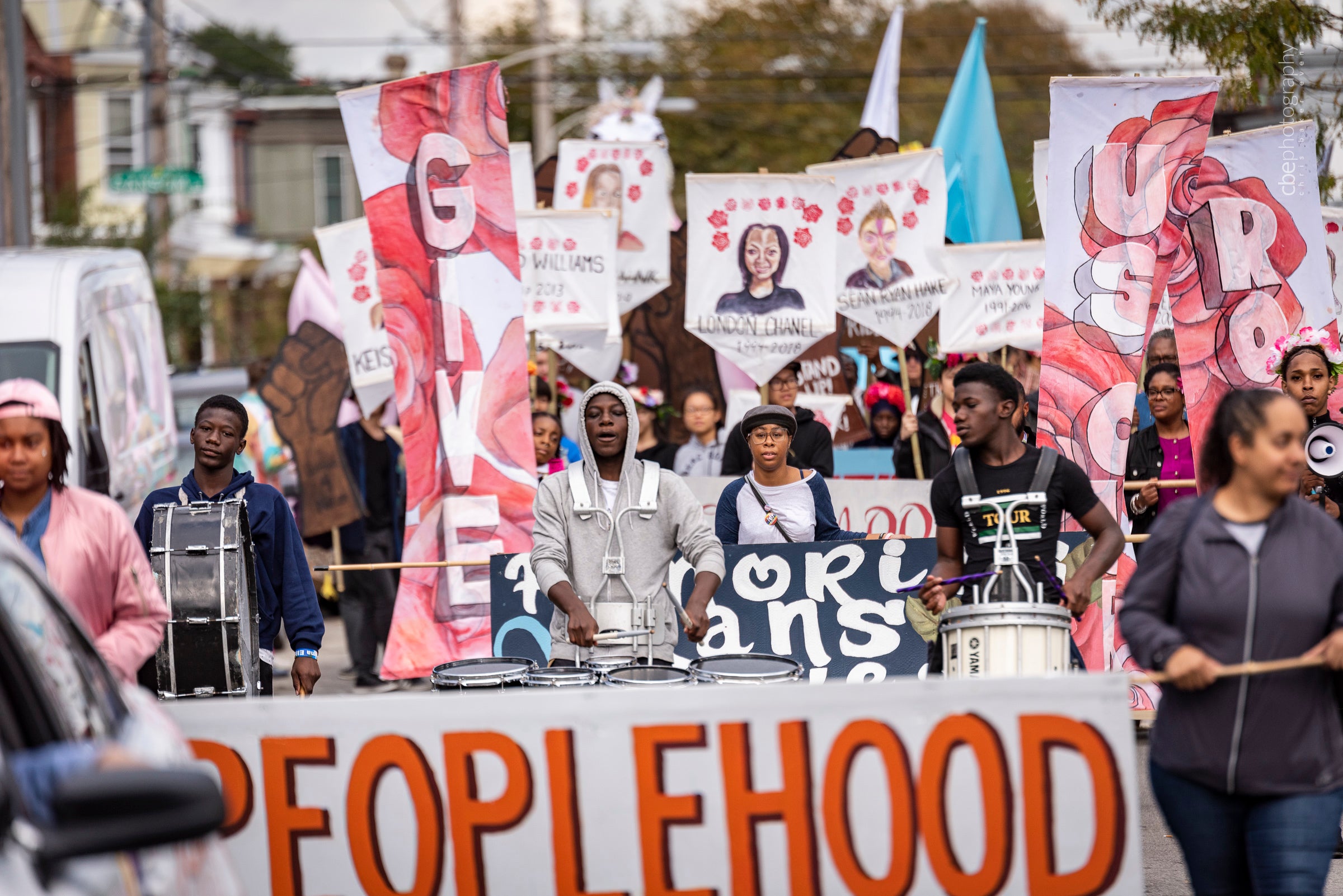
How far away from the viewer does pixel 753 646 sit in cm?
827

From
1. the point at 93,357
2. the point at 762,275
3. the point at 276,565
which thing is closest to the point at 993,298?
the point at 762,275

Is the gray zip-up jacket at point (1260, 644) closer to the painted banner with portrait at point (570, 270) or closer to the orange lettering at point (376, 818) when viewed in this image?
the orange lettering at point (376, 818)

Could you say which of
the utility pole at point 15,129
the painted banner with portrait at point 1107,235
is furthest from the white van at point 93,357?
the utility pole at point 15,129

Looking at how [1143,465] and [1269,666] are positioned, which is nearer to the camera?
[1269,666]

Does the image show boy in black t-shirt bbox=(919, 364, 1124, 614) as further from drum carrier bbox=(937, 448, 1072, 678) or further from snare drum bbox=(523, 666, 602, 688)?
snare drum bbox=(523, 666, 602, 688)

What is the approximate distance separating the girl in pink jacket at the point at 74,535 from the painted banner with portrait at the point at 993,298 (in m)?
8.50

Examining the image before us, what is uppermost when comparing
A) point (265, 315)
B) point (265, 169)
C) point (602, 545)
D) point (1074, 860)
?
point (265, 169)

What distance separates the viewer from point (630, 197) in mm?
13930

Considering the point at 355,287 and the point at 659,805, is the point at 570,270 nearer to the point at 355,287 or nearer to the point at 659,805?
the point at 355,287

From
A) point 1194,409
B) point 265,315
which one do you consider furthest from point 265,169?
point 1194,409

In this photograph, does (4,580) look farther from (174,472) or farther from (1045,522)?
(174,472)

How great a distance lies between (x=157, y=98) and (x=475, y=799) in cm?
2391

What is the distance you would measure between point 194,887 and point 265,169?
5189 cm

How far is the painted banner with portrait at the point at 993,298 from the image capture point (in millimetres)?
12438
